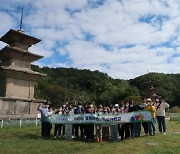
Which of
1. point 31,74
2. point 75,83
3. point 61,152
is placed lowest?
point 61,152

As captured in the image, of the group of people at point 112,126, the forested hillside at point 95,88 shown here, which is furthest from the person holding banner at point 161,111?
the forested hillside at point 95,88

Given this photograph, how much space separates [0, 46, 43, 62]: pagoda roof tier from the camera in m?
22.6

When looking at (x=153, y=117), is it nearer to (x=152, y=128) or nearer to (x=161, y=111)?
(x=152, y=128)

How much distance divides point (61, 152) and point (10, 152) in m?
2.06

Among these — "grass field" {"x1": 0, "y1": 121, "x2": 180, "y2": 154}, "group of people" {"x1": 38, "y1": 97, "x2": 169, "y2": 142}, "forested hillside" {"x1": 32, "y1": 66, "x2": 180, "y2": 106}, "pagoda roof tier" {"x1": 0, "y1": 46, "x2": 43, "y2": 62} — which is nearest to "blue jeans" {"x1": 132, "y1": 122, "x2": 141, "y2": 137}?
"group of people" {"x1": 38, "y1": 97, "x2": 169, "y2": 142}

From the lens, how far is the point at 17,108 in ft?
71.9

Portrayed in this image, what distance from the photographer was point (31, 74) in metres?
23.2

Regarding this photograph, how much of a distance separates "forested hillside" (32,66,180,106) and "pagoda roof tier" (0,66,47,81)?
1888 inches

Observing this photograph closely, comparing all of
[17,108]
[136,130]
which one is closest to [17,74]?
[17,108]

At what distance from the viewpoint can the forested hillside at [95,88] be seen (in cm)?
8458

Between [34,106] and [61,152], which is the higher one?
[34,106]

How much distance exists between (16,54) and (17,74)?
A: 6.45 ft

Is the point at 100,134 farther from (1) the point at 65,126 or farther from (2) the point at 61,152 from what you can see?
(2) the point at 61,152

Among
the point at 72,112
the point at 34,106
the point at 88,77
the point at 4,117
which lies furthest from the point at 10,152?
the point at 88,77
